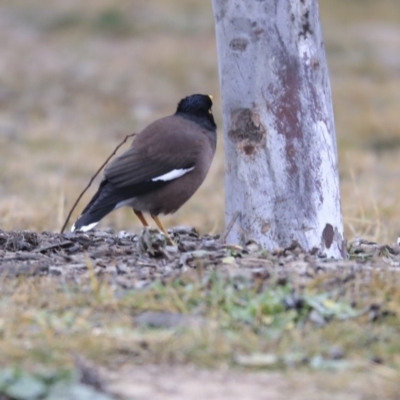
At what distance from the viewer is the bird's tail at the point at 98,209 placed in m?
7.07

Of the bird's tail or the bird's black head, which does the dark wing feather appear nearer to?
the bird's tail

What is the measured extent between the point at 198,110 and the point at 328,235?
2142 millimetres

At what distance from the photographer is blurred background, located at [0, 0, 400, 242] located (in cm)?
1091

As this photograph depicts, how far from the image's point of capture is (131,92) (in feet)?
66.8

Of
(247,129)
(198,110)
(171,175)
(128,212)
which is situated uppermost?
(198,110)

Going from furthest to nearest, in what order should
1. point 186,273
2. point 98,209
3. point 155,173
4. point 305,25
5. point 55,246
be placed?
point 155,173, point 98,209, point 55,246, point 305,25, point 186,273

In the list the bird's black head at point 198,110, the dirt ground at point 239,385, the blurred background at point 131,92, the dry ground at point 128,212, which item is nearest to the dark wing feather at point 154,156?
the bird's black head at point 198,110

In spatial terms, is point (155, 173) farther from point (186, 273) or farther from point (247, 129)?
point (186, 273)

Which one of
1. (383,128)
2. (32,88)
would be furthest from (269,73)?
(32,88)

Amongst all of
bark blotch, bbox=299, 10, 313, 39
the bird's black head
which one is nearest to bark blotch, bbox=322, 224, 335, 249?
bark blotch, bbox=299, 10, 313, 39

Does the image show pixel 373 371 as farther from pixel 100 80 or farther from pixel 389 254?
pixel 100 80

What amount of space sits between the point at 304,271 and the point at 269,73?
1.25 metres

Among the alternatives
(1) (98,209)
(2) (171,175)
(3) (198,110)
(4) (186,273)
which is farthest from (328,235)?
(3) (198,110)

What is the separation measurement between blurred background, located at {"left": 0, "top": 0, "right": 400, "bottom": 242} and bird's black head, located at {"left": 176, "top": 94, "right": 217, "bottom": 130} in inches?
38.7
